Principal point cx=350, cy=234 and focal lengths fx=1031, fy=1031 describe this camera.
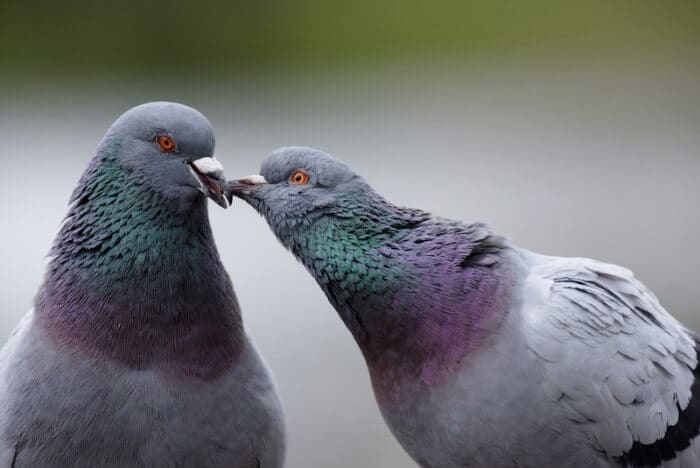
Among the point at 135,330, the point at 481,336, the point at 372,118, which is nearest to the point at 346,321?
the point at 481,336

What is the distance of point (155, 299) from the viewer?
11.3 feet

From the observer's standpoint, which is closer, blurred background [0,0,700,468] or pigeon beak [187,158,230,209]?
pigeon beak [187,158,230,209]

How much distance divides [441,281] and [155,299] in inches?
37.5

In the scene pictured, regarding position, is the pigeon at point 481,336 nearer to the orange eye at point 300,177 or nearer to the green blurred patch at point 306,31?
the orange eye at point 300,177

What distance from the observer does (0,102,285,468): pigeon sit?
11.0 feet

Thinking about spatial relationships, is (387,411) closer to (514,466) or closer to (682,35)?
(514,466)

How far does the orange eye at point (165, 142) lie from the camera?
340 centimetres

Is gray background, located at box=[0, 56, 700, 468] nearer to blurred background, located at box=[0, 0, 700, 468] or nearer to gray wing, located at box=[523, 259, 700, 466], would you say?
blurred background, located at box=[0, 0, 700, 468]

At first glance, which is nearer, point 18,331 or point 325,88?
point 18,331

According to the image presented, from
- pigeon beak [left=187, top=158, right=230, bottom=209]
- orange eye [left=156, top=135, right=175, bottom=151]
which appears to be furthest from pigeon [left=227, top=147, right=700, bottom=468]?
orange eye [left=156, top=135, right=175, bottom=151]

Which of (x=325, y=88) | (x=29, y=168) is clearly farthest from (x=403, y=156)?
(x=29, y=168)

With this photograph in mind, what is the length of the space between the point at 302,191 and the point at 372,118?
509 centimetres

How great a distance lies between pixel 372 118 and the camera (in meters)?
8.47

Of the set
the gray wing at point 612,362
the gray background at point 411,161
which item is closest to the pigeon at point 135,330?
the gray wing at point 612,362
